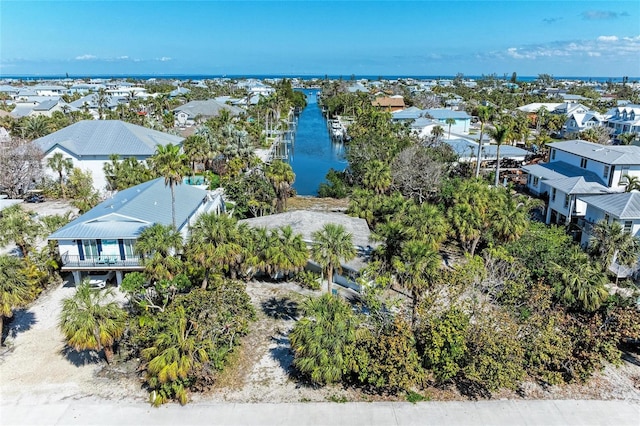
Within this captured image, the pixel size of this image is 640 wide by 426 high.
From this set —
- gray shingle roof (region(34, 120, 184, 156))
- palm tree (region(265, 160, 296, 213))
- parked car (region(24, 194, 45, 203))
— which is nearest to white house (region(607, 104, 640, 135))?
palm tree (region(265, 160, 296, 213))

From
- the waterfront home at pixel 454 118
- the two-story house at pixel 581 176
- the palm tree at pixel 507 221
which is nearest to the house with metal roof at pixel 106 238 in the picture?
the palm tree at pixel 507 221

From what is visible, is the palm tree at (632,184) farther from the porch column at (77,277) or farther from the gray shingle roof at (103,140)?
the gray shingle roof at (103,140)

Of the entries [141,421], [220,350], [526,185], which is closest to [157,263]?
[220,350]

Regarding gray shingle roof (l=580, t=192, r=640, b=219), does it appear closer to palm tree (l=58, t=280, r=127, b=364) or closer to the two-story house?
the two-story house

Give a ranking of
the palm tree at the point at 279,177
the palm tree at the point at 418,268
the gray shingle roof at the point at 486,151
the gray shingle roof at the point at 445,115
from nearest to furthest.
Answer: the palm tree at the point at 418,268 → the palm tree at the point at 279,177 → the gray shingle roof at the point at 486,151 → the gray shingle roof at the point at 445,115

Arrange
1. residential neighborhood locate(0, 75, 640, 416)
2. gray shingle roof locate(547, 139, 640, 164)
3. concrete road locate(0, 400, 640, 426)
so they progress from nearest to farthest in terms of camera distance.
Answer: concrete road locate(0, 400, 640, 426) < residential neighborhood locate(0, 75, 640, 416) < gray shingle roof locate(547, 139, 640, 164)

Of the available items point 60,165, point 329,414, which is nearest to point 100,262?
point 329,414
